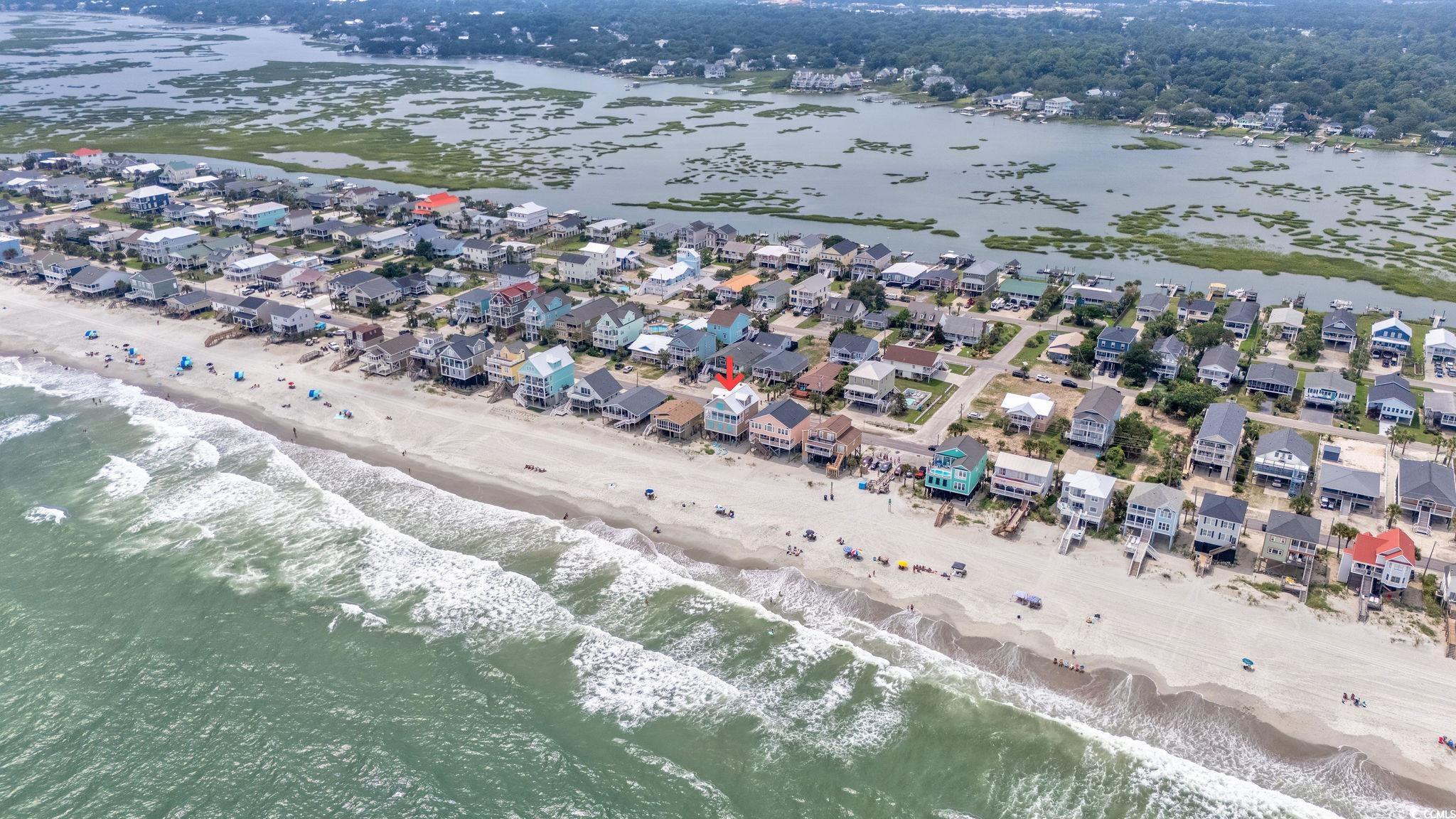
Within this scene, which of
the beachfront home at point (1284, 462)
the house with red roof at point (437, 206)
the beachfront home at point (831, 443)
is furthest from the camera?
the house with red roof at point (437, 206)

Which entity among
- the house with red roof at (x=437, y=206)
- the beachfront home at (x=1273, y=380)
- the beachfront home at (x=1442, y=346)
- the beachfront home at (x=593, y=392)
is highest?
the house with red roof at (x=437, y=206)

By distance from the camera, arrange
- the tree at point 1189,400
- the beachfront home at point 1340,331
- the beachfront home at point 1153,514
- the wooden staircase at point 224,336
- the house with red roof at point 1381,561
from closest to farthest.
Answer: the house with red roof at point 1381,561 < the beachfront home at point 1153,514 < the tree at point 1189,400 < the beachfront home at point 1340,331 < the wooden staircase at point 224,336

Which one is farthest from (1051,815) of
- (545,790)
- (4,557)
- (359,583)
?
(4,557)

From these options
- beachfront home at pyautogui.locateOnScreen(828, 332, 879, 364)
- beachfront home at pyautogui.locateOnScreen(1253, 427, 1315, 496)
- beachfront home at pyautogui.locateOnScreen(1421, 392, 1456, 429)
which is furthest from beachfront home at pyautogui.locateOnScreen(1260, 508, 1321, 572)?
beachfront home at pyautogui.locateOnScreen(828, 332, 879, 364)

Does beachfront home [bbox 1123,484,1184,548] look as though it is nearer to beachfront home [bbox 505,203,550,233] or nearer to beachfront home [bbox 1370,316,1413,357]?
beachfront home [bbox 1370,316,1413,357]

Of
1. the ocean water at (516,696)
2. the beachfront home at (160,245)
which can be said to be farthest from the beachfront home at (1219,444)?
the beachfront home at (160,245)

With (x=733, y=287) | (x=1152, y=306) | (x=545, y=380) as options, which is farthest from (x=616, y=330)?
(x=1152, y=306)

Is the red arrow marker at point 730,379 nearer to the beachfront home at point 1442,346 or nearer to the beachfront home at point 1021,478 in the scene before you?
the beachfront home at point 1021,478

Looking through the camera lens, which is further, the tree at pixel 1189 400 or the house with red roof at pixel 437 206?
the house with red roof at pixel 437 206
